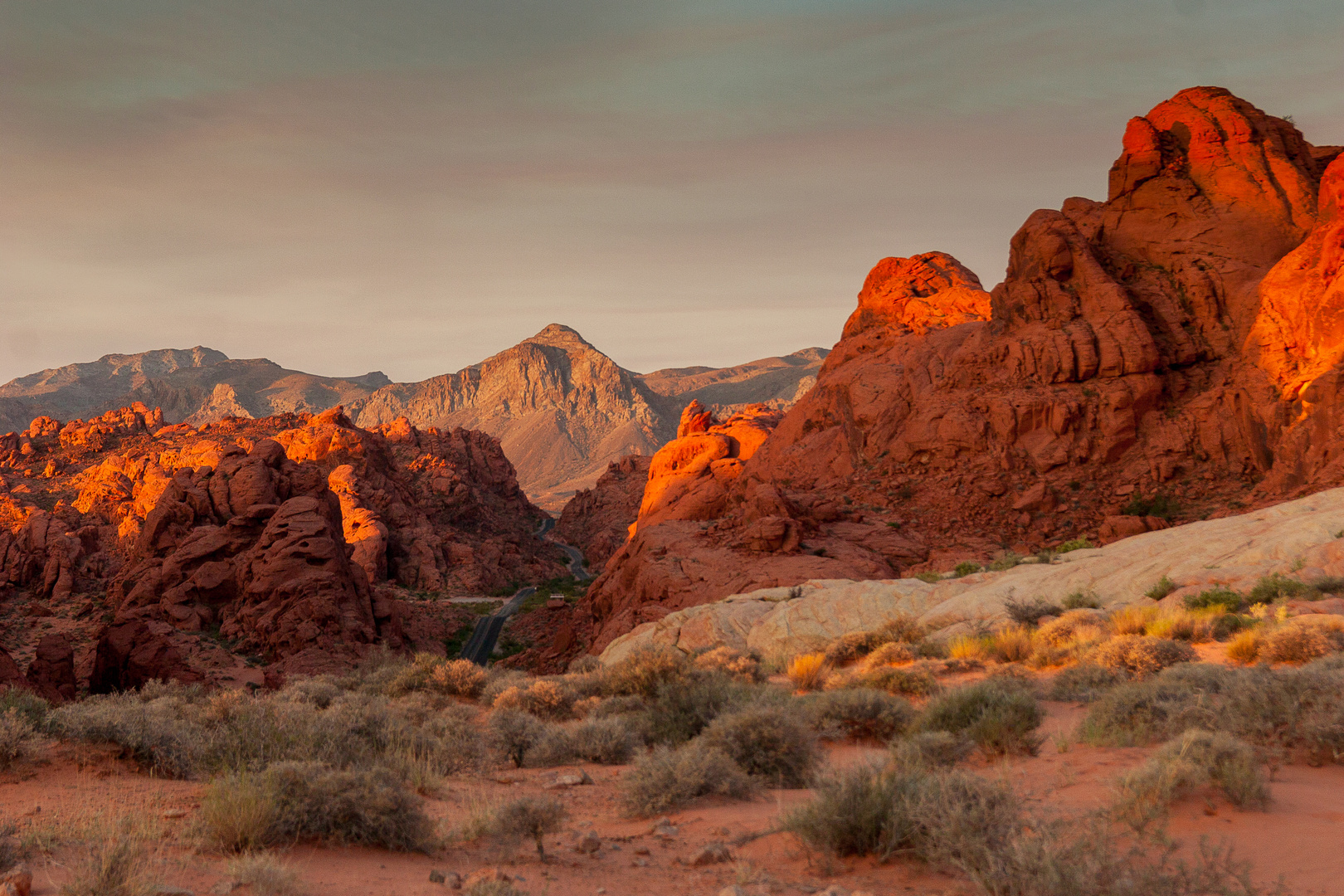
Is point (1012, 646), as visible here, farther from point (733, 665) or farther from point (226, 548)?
point (226, 548)

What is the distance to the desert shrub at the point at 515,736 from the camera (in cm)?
1030

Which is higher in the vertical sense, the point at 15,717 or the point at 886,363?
the point at 886,363

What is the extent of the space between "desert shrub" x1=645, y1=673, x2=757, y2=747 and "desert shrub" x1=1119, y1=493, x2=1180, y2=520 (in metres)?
26.5

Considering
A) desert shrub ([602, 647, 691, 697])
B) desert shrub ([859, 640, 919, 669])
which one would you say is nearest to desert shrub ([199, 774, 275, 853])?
desert shrub ([602, 647, 691, 697])

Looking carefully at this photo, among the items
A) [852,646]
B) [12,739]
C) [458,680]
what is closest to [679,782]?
[12,739]

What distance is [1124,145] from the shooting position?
38.0 metres

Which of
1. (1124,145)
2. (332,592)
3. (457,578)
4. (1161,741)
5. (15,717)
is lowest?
(457,578)

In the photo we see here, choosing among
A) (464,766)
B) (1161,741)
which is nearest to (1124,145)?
(1161,741)

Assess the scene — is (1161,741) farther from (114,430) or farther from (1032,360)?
(114,430)

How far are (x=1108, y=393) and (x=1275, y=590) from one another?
21148mm

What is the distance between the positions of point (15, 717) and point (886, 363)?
138ft

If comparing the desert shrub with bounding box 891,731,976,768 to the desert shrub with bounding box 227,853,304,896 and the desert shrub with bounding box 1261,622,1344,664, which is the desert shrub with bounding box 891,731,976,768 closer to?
the desert shrub with bounding box 227,853,304,896

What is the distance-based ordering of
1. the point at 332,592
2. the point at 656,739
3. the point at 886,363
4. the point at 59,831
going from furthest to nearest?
the point at 886,363 < the point at 332,592 < the point at 656,739 < the point at 59,831

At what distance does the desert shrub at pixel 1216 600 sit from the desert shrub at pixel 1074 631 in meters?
1.96
